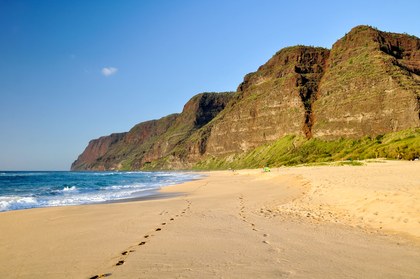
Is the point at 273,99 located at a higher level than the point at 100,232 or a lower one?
higher

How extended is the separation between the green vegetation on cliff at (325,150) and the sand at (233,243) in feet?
124

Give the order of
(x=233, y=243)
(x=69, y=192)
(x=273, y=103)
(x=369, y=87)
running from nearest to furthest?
1. (x=233, y=243)
2. (x=69, y=192)
3. (x=369, y=87)
4. (x=273, y=103)

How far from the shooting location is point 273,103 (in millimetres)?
118312

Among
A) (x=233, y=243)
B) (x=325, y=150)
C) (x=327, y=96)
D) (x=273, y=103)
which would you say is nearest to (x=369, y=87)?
(x=327, y=96)

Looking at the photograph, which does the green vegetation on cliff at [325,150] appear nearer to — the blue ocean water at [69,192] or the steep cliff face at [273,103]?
the steep cliff face at [273,103]

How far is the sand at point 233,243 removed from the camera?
605cm

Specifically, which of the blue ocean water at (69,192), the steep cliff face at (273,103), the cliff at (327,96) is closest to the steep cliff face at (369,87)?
the cliff at (327,96)

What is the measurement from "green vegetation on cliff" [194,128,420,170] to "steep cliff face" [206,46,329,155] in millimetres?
5028

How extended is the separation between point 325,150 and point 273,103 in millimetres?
38854

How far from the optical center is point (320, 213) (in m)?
12.9

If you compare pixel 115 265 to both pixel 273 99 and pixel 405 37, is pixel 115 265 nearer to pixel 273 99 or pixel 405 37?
pixel 273 99

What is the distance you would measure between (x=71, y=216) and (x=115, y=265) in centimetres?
987

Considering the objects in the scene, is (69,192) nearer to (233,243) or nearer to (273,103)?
(233,243)

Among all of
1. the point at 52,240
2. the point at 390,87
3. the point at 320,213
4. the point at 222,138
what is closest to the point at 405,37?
the point at 390,87
